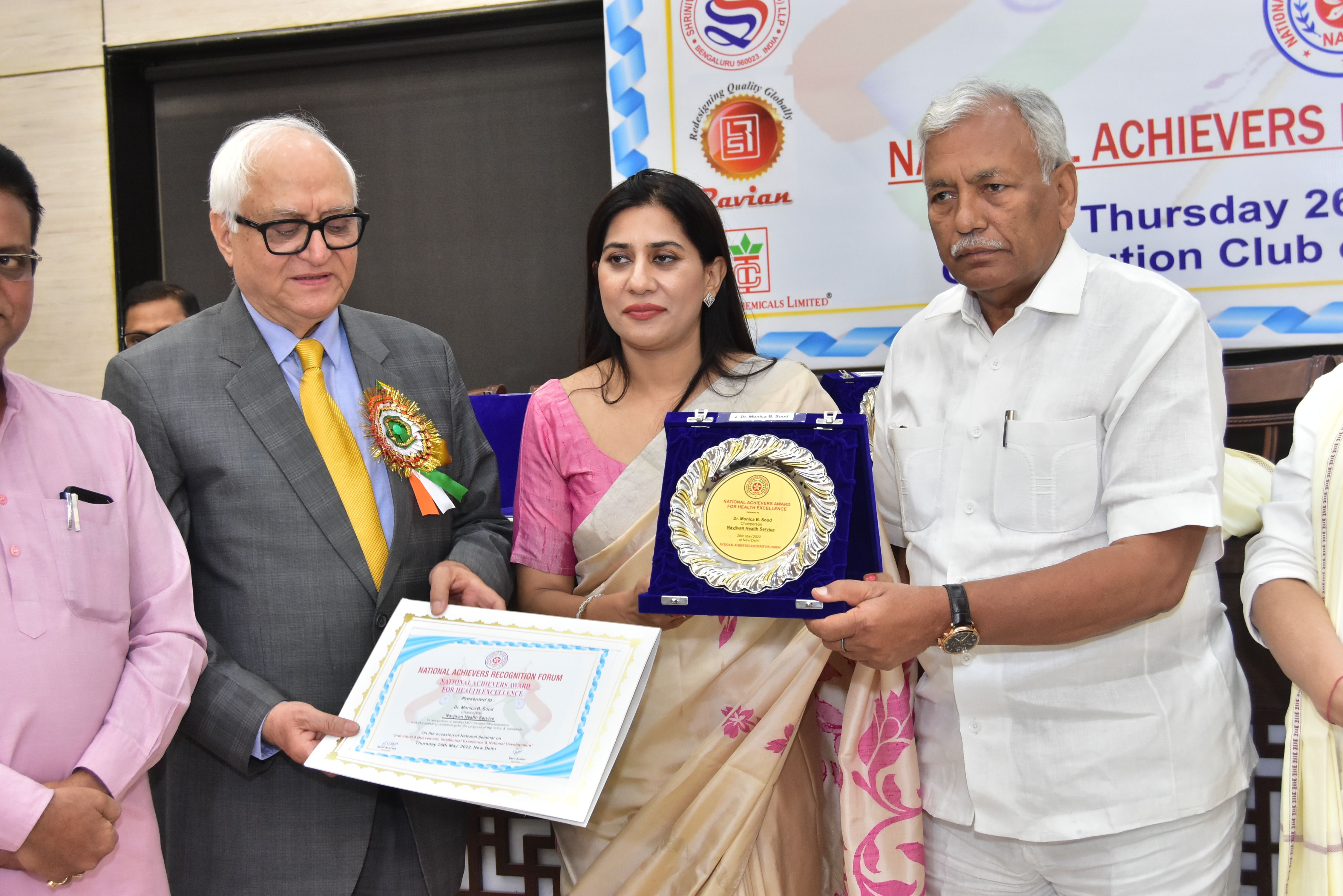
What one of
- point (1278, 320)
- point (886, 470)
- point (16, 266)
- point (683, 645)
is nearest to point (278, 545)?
point (16, 266)

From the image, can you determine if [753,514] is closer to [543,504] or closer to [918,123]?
[543,504]

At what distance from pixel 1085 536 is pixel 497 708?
0.96 m

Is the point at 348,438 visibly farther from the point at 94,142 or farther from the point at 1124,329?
the point at 94,142

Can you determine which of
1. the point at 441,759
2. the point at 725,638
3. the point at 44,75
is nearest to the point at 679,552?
the point at 725,638

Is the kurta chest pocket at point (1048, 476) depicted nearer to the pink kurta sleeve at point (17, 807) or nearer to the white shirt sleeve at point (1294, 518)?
the white shirt sleeve at point (1294, 518)

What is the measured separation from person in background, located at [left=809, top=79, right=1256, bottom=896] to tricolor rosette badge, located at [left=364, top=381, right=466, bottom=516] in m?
0.75

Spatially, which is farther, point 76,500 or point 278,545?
point 278,545

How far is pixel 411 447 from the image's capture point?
1.84 meters

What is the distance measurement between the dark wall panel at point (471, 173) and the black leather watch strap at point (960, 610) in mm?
2512

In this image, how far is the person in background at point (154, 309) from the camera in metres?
3.40

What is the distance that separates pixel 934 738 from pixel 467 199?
2916mm

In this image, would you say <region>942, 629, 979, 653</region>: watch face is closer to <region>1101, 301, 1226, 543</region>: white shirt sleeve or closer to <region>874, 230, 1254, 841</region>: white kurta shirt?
<region>874, 230, 1254, 841</region>: white kurta shirt

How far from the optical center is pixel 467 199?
3.91m

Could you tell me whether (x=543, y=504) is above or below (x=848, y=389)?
below
